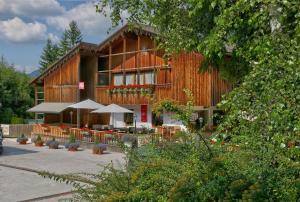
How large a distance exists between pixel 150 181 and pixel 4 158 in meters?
16.3

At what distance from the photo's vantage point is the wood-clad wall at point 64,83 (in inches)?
1169

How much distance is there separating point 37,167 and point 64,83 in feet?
48.2

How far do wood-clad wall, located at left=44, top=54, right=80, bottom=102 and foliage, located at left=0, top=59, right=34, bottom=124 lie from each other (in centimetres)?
1031

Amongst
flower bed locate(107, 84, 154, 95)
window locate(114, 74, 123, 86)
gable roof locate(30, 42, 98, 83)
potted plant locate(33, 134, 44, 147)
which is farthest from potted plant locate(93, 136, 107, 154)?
gable roof locate(30, 42, 98, 83)

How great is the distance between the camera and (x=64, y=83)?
30.5m

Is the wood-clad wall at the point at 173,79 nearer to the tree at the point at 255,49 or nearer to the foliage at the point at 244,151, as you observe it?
the tree at the point at 255,49

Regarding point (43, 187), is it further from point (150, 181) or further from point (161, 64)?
point (161, 64)

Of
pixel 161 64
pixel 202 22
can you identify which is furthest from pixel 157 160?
pixel 161 64

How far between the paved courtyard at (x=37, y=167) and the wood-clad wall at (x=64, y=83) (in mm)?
5268

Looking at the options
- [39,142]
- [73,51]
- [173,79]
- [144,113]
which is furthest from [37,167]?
[73,51]

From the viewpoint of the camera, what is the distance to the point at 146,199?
163 inches

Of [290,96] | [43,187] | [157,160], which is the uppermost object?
[290,96]

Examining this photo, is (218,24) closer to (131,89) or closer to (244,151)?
(244,151)

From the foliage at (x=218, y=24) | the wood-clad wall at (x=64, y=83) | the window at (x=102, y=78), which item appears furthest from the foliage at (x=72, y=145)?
the foliage at (x=218, y=24)
